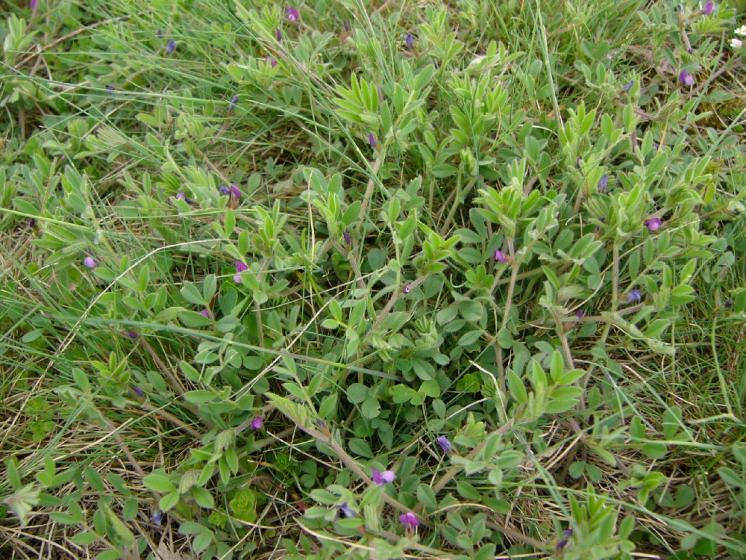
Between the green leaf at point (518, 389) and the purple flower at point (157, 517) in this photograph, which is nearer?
the green leaf at point (518, 389)

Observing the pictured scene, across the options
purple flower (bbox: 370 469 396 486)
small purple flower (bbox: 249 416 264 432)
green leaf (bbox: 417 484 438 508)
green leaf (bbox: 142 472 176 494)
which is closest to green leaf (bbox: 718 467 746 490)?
green leaf (bbox: 417 484 438 508)

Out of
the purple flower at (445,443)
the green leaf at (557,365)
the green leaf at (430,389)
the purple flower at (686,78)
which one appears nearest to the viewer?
the green leaf at (557,365)

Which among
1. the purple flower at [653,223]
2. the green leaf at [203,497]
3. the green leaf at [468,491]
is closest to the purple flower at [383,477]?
the green leaf at [468,491]

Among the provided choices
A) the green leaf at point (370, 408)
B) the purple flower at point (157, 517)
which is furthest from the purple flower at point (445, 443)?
the purple flower at point (157, 517)

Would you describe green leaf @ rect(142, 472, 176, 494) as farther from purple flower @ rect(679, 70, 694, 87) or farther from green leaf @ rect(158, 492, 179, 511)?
purple flower @ rect(679, 70, 694, 87)

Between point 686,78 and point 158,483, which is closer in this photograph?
point 158,483

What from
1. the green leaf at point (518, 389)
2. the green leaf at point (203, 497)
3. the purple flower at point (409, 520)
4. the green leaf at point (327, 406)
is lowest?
the purple flower at point (409, 520)

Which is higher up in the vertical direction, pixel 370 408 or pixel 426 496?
pixel 370 408

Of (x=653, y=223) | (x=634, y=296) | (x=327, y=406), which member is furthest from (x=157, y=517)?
(x=653, y=223)

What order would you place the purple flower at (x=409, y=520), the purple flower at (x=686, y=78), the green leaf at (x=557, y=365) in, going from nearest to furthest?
the green leaf at (x=557, y=365)
the purple flower at (x=409, y=520)
the purple flower at (x=686, y=78)

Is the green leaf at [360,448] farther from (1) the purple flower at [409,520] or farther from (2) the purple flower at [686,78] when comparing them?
(2) the purple flower at [686,78]

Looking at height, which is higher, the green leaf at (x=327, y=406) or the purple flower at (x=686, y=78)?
the purple flower at (x=686, y=78)

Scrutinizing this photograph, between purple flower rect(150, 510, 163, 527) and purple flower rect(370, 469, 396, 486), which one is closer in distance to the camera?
purple flower rect(370, 469, 396, 486)

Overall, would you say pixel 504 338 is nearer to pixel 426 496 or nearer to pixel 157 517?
pixel 426 496
